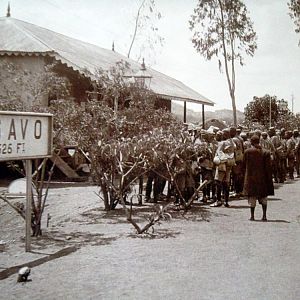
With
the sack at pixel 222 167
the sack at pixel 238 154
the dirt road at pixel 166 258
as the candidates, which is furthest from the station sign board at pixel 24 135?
the sack at pixel 238 154

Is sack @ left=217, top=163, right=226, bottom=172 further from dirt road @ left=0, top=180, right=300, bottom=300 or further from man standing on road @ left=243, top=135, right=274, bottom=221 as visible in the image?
man standing on road @ left=243, top=135, right=274, bottom=221

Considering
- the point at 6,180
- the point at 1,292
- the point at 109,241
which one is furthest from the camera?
the point at 6,180

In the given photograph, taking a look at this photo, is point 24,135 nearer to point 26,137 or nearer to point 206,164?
point 26,137

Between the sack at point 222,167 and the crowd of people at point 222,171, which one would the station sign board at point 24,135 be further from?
the sack at point 222,167

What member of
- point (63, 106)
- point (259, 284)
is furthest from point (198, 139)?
point (259, 284)

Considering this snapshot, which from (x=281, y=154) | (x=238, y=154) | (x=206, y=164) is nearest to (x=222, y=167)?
(x=206, y=164)

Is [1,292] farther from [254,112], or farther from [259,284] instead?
[254,112]

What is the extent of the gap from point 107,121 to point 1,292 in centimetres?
463

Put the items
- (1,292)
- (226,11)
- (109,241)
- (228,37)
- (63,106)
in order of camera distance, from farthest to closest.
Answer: (228,37) < (226,11) < (63,106) < (109,241) < (1,292)

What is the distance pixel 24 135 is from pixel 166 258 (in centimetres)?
224

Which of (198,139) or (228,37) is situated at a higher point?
(228,37)

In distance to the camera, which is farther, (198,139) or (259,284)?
(198,139)

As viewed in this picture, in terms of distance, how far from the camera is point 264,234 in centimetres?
758

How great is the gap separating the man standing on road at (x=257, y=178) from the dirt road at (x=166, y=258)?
408 mm
